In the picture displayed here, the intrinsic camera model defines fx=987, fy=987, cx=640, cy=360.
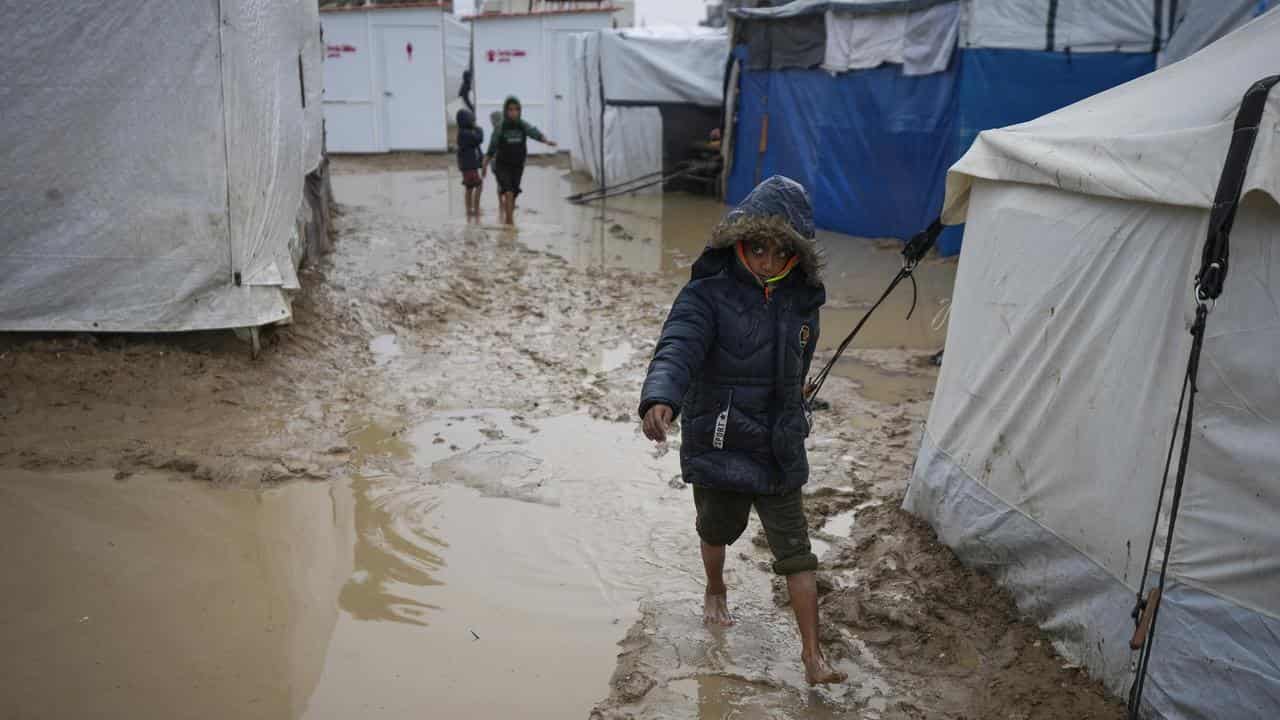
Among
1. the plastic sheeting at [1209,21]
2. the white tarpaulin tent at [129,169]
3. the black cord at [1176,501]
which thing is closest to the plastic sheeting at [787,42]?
the plastic sheeting at [1209,21]

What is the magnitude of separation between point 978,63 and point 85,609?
9702 mm

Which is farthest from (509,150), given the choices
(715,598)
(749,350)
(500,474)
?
(749,350)

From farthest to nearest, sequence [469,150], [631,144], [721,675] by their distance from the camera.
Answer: [631,144] → [469,150] → [721,675]

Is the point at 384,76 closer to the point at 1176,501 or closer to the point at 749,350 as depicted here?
the point at 749,350

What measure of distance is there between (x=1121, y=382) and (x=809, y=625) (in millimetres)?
1210

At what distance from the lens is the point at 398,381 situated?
241 inches

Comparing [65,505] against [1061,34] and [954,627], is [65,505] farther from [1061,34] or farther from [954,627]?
[1061,34]

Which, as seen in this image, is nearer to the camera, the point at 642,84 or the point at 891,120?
the point at 891,120

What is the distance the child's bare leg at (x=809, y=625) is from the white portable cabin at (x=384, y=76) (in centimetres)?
1940

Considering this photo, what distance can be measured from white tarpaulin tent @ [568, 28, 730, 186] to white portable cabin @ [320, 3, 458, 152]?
5214 millimetres

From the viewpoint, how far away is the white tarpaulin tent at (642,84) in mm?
15680

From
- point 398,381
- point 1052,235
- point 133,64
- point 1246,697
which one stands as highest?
point 133,64

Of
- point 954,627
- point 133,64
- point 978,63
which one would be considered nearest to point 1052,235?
point 954,627

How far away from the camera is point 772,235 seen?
3117 mm
